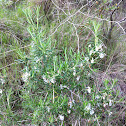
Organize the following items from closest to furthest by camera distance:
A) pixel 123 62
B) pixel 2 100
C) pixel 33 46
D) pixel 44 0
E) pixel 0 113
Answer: pixel 33 46 < pixel 0 113 < pixel 2 100 < pixel 123 62 < pixel 44 0

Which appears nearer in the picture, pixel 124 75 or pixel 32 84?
pixel 32 84

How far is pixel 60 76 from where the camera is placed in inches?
50.4

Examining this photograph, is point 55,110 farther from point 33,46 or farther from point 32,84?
point 33,46

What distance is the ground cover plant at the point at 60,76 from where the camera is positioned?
128cm

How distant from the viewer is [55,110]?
1.32m

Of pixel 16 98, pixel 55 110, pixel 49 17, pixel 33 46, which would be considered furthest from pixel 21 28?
pixel 55 110

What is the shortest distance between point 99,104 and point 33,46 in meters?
0.85

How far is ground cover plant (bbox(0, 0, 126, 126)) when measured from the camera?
1276 mm

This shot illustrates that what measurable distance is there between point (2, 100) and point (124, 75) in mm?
1836

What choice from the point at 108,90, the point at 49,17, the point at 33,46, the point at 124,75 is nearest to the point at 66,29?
the point at 49,17

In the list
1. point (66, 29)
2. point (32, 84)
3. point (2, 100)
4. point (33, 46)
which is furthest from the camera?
point (66, 29)

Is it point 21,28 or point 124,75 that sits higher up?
point 21,28

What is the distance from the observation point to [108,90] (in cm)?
130

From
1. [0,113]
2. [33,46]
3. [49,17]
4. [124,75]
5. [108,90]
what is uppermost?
[49,17]
